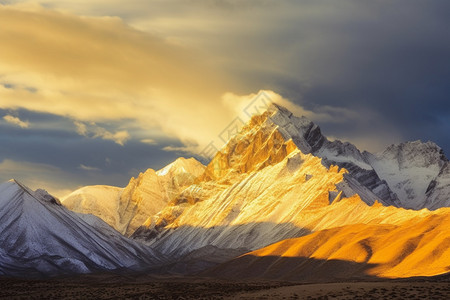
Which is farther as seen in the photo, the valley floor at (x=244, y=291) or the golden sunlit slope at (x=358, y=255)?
the golden sunlit slope at (x=358, y=255)

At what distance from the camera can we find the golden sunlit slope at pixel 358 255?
408ft

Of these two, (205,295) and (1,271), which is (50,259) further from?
(205,295)

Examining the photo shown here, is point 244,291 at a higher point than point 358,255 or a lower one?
lower

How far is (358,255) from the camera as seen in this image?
469 feet

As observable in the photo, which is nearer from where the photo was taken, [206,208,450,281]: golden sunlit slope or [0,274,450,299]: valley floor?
[0,274,450,299]: valley floor

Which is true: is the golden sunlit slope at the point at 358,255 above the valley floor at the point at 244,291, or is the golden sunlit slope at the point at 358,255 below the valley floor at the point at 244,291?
above

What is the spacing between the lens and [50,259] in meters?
195

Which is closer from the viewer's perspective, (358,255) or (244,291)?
(244,291)

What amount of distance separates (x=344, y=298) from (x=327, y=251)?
84.1 m

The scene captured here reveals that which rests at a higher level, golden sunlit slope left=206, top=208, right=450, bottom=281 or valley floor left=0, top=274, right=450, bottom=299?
golden sunlit slope left=206, top=208, right=450, bottom=281

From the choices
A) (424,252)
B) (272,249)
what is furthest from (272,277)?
(424,252)

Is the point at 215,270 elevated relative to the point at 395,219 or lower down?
lower down

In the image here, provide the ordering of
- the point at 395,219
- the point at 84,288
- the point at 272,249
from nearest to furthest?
the point at 84,288 → the point at 272,249 → the point at 395,219

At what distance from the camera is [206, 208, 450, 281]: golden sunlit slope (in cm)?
12444
